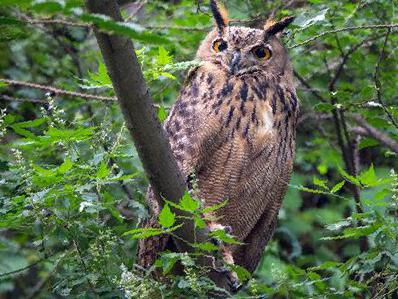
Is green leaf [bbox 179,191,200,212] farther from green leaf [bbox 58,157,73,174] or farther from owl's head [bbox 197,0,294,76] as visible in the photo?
owl's head [bbox 197,0,294,76]

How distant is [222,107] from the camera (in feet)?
11.5

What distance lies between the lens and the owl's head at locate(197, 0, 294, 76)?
143 inches

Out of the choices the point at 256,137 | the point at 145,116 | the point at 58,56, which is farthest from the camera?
the point at 58,56

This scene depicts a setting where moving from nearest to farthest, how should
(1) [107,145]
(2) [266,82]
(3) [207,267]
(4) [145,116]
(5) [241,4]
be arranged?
(4) [145,116] < (3) [207,267] < (1) [107,145] < (2) [266,82] < (5) [241,4]

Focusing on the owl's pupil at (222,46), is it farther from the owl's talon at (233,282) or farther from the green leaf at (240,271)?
the green leaf at (240,271)

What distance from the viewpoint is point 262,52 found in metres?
3.73

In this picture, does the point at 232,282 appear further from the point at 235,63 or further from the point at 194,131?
the point at 235,63

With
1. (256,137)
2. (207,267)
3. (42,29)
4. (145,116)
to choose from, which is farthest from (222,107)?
(42,29)

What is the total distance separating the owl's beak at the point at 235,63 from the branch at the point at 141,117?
1.16 m

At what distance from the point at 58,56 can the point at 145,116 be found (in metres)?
3.33

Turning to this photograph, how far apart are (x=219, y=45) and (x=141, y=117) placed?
159cm

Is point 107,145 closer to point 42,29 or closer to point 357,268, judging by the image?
point 357,268

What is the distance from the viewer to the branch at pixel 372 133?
14.3 ft

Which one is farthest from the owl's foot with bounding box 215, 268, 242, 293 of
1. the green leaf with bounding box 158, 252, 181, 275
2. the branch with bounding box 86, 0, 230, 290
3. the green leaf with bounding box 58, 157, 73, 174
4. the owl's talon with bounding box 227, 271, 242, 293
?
the green leaf with bounding box 58, 157, 73, 174
